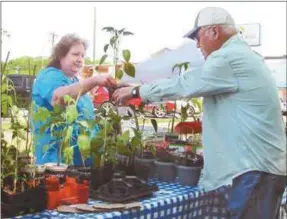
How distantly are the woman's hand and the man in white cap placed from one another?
0.30 metres

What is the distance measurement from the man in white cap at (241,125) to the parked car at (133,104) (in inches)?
10.9

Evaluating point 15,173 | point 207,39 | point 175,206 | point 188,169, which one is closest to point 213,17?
point 207,39

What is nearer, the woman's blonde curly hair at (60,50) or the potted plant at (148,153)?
the potted plant at (148,153)

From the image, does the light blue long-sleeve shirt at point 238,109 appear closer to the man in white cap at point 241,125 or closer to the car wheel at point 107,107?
the man in white cap at point 241,125

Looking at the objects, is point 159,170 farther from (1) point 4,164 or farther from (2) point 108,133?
(1) point 4,164

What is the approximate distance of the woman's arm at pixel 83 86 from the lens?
6.58 feet

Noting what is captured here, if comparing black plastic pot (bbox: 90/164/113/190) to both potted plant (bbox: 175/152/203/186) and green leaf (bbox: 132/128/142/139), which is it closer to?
green leaf (bbox: 132/128/142/139)

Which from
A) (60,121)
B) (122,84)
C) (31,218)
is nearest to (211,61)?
(122,84)

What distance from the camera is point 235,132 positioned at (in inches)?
65.4

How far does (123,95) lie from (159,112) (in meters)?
0.51

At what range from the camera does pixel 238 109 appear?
5.47 feet

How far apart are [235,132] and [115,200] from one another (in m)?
0.51

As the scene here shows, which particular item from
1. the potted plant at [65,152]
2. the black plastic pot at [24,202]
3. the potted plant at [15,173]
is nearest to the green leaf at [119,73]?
the potted plant at [65,152]

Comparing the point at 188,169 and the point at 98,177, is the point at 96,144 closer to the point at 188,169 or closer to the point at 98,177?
the point at 98,177
